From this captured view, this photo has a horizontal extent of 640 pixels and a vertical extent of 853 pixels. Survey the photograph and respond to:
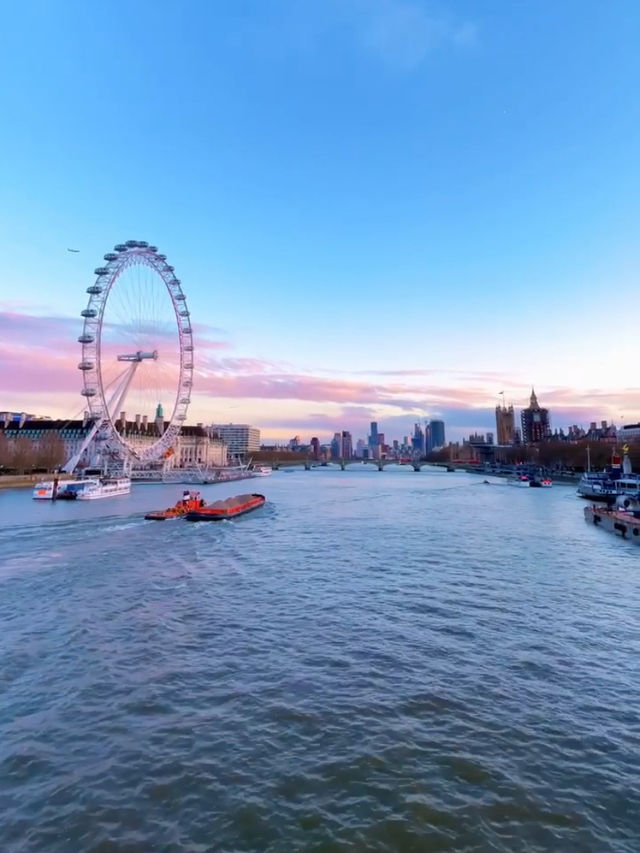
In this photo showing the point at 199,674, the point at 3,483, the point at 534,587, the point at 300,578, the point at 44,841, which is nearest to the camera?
the point at 44,841

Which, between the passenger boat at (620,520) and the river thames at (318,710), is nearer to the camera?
the river thames at (318,710)

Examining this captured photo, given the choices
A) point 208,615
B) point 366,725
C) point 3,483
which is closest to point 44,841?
point 366,725

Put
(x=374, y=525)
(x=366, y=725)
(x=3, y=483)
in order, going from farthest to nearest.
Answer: (x=3, y=483) → (x=374, y=525) → (x=366, y=725)

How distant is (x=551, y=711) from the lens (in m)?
11.9

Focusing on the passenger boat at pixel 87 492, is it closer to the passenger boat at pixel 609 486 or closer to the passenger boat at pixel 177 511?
the passenger boat at pixel 177 511

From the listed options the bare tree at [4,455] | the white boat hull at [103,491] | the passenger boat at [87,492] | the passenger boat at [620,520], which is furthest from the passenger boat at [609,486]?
the bare tree at [4,455]

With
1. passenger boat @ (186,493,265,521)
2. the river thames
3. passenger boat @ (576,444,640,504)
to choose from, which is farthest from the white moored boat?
passenger boat @ (576,444,640,504)

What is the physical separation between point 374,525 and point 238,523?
12.2 m

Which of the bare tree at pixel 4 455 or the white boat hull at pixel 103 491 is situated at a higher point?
the bare tree at pixel 4 455

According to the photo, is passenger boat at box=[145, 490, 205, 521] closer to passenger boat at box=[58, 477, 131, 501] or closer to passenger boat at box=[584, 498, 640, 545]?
passenger boat at box=[58, 477, 131, 501]

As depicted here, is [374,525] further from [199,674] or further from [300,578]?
[199,674]

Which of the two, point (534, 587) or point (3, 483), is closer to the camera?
point (534, 587)

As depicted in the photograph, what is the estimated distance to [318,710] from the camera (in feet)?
38.8

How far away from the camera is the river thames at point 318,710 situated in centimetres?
822
